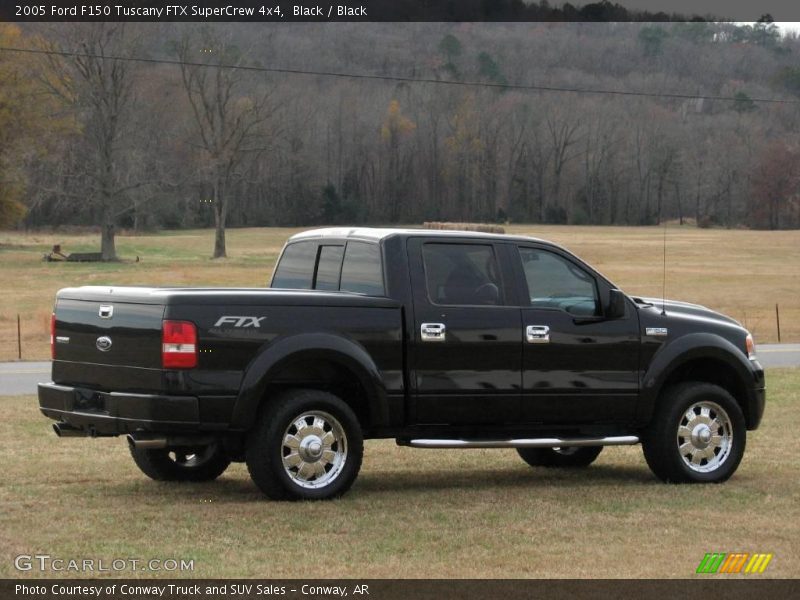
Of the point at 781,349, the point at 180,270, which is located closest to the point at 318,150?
the point at 180,270

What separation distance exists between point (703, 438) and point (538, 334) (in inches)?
66.3

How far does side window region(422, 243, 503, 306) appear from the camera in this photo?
1015 cm

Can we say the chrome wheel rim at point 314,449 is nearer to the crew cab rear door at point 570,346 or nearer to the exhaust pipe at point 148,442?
the exhaust pipe at point 148,442

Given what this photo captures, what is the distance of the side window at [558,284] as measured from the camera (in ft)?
34.4

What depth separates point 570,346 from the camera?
1039cm

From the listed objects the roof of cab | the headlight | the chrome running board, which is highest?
the roof of cab

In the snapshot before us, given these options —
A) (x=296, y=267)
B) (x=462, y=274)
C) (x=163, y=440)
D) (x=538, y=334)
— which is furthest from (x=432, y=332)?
(x=163, y=440)

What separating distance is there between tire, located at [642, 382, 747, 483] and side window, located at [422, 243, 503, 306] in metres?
1.66

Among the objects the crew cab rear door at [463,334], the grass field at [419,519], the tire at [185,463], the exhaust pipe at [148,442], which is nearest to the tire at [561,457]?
the grass field at [419,519]

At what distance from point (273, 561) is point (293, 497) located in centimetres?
190

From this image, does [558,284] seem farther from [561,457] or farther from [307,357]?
[307,357]

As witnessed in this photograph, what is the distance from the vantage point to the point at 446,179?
86000 mm

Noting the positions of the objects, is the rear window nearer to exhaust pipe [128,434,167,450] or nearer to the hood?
exhaust pipe [128,434,167,450]

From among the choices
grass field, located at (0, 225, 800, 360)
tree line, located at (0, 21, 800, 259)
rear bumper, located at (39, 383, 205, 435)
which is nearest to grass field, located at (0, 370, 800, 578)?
rear bumper, located at (39, 383, 205, 435)
